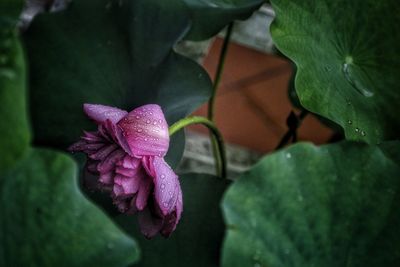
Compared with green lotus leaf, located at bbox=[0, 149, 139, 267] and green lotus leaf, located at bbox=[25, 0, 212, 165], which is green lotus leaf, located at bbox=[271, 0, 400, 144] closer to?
green lotus leaf, located at bbox=[25, 0, 212, 165]

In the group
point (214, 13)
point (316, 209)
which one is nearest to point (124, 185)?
point (316, 209)

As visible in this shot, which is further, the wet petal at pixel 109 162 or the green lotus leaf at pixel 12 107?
the wet petal at pixel 109 162

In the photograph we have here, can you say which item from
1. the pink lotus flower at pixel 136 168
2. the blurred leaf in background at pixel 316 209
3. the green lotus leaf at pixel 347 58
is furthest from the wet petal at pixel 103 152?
→ the green lotus leaf at pixel 347 58

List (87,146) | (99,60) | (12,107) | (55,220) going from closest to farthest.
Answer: (12,107), (55,220), (87,146), (99,60)

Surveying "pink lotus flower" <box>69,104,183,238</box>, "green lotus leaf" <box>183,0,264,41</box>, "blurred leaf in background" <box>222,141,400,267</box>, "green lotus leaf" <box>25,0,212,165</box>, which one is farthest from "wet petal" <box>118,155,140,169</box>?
"green lotus leaf" <box>183,0,264,41</box>

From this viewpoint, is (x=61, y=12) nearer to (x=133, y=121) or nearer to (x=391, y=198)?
(x=133, y=121)

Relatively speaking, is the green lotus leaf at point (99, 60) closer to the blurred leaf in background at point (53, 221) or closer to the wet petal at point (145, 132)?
the wet petal at point (145, 132)

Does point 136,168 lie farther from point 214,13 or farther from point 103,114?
point 214,13

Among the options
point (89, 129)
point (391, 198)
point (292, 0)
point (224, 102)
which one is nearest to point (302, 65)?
point (292, 0)
